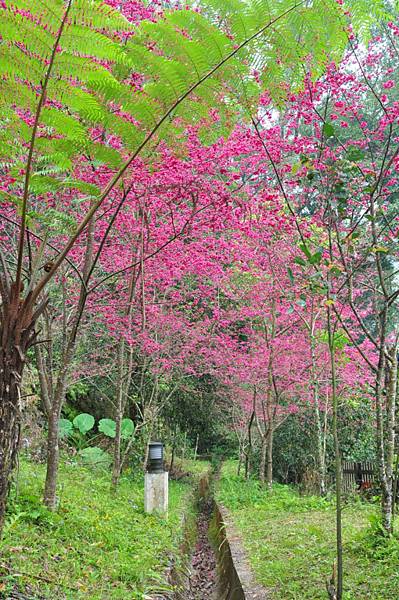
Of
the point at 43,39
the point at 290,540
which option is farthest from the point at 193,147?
the point at 290,540

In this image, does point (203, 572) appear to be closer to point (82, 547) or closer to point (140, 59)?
point (82, 547)

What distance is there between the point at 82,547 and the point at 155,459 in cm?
309

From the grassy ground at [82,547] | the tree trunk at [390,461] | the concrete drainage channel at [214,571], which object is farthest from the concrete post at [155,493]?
the tree trunk at [390,461]

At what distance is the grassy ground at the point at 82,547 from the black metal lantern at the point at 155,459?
61 centimetres

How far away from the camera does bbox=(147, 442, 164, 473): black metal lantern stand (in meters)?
7.40

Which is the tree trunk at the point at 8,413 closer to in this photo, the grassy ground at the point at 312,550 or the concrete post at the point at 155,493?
the grassy ground at the point at 312,550

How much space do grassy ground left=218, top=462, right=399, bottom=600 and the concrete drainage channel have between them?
0.13 metres

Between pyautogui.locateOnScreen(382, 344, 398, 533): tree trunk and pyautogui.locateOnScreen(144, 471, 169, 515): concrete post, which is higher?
pyautogui.locateOnScreen(382, 344, 398, 533): tree trunk

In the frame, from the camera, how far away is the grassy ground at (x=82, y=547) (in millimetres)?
3502

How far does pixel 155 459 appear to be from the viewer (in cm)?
756

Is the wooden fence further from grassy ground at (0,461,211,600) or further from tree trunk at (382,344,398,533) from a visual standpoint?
tree trunk at (382,344,398,533)

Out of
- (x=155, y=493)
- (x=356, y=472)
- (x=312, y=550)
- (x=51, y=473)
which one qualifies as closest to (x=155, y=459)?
(x=155, y=493)

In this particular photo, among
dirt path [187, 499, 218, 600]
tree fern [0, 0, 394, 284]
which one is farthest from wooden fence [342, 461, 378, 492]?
tree fern [0, 0, 394, 284]

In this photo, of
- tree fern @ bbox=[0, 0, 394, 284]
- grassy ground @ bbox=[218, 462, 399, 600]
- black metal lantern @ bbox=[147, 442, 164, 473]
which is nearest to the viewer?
tree fern @ bbox=[0, 0, 394, 284]
